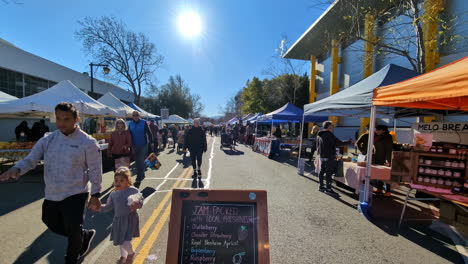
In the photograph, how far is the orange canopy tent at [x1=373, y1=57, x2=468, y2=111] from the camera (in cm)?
285

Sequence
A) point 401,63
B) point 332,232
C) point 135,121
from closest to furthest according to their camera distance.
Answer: point 332,232 < point 135,121 < point 401,63

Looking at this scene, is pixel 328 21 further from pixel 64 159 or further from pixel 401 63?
pixel 64 159

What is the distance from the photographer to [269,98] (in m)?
30.6

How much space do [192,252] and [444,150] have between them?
14.5ft

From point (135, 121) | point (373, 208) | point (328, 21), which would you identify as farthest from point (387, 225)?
point (328, 21)

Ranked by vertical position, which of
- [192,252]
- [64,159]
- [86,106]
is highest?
[86,106]

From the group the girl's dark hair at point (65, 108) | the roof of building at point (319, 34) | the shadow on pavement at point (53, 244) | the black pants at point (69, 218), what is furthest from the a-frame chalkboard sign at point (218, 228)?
the roof of building at point (319, 34)

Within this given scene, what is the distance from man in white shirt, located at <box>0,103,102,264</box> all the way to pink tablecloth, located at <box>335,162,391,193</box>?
5.34 metres

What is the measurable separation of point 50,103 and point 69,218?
740 centimetres

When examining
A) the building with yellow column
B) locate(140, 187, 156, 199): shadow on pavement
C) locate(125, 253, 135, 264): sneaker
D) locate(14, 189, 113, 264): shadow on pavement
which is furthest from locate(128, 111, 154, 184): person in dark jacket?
the building with yellow column

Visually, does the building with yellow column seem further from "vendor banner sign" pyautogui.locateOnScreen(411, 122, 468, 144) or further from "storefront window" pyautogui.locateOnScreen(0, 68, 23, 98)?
"storefront window" pyautogui.locateOnScreen(0, 68, 23, 98)

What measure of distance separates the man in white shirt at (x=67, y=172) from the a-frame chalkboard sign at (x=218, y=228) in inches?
39.9

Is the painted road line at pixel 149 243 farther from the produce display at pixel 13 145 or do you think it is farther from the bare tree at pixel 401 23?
the bare tree at pixel 401 23

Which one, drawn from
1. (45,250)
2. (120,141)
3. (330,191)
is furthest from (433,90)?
(120,141)
